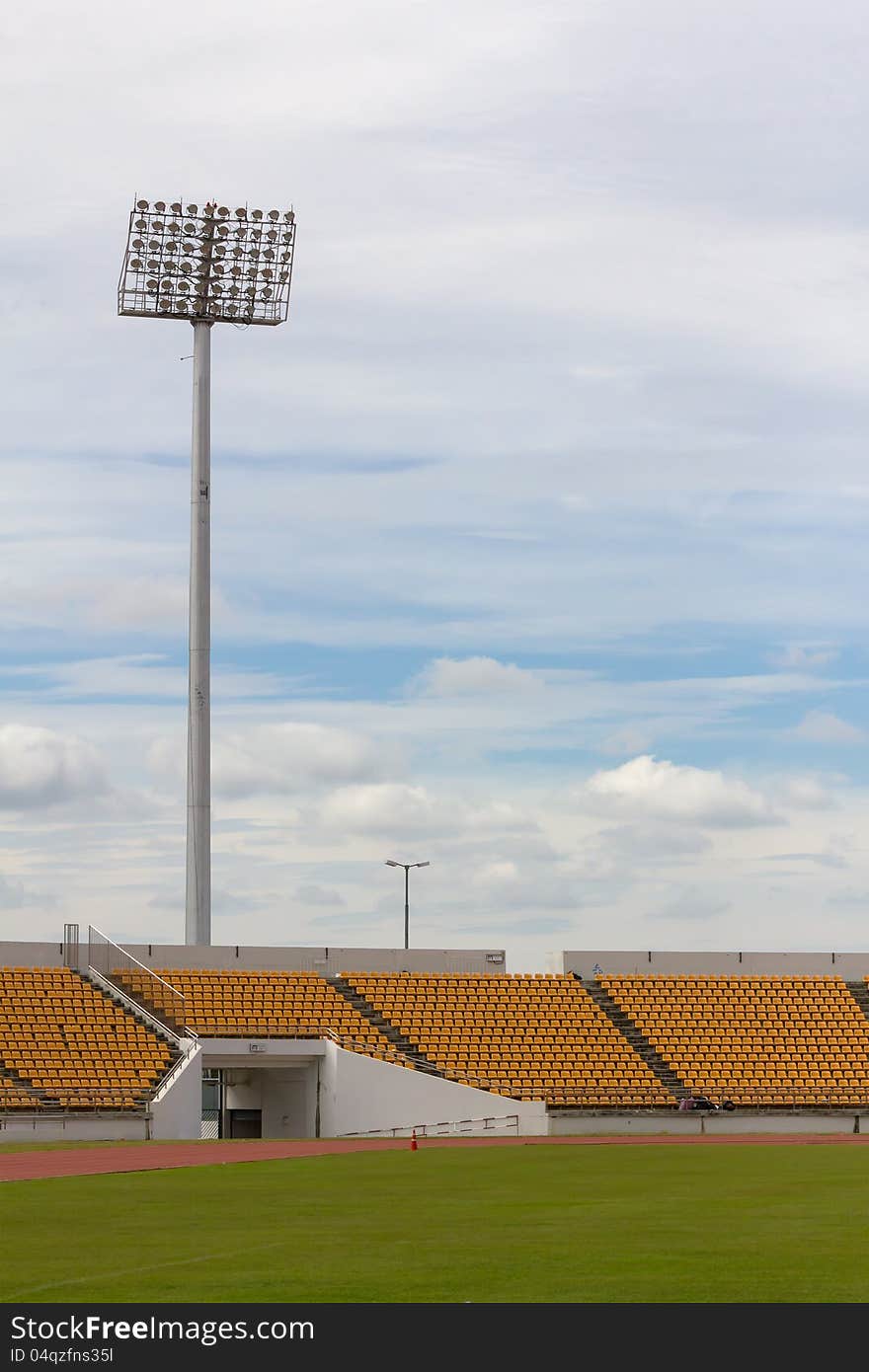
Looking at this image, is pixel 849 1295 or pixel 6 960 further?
pixel 6 960

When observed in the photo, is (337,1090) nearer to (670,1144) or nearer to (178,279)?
(670,1144)

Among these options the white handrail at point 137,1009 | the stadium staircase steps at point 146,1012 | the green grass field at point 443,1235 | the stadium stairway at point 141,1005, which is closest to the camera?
the green grass field at point 443,1235

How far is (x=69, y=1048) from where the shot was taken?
52.2m

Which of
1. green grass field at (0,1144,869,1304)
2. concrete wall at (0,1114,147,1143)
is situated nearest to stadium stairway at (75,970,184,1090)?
concrete wall at (0,1114,147,1143)

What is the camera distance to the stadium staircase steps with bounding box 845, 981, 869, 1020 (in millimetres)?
67081

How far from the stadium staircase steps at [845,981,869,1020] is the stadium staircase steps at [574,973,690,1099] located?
381 inches

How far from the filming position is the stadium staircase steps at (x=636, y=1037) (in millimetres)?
58438

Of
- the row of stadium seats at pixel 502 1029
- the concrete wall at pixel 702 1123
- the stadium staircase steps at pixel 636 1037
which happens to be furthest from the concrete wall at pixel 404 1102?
the stadium staircase steps at pixel 636 1037

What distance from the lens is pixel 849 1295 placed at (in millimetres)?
14477

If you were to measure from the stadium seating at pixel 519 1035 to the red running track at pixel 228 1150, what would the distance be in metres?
4.31

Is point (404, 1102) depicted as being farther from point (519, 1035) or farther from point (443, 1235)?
point (443, 1235)

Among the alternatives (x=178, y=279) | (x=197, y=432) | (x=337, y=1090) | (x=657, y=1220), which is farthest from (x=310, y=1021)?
(x=657, y=1220)

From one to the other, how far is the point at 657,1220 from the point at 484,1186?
7.78m

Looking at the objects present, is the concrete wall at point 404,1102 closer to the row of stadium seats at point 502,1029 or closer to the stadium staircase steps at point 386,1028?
the row of stadium seats at point 502,1029
